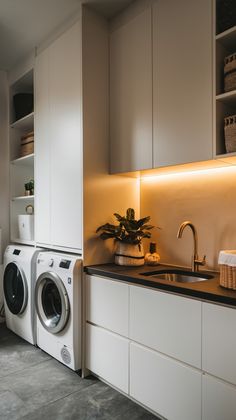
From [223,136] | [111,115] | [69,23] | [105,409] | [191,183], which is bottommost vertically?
[105,409]

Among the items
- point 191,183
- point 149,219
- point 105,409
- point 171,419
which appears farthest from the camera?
point 149,219

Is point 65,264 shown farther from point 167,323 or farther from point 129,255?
point 167,323

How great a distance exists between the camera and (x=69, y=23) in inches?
100

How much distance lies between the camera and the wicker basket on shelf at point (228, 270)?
5.29ft

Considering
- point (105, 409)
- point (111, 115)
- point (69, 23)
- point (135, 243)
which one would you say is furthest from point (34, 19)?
point (105, 409)

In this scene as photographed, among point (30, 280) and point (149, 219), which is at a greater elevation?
point (149, 219)

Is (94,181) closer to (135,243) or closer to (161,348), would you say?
(135,243)

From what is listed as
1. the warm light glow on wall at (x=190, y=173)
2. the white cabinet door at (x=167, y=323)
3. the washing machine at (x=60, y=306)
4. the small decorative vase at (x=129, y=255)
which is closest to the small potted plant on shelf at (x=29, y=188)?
the washing machine at (x=60, y=306)

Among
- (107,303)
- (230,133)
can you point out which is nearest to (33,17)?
(230,133)

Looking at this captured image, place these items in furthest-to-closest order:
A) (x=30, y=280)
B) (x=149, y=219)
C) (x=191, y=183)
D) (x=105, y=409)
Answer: (x=30, y=280) < (x=149, y=219) < (x=191, y=183) < (x=105, y=409)

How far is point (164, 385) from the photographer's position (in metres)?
1.79

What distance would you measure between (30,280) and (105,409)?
4.34ft

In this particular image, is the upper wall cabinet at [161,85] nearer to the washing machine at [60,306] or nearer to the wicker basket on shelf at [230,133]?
the wicker basket on shelf at [230,133]

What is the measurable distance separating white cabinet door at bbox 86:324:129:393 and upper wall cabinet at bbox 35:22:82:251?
0.65 m
